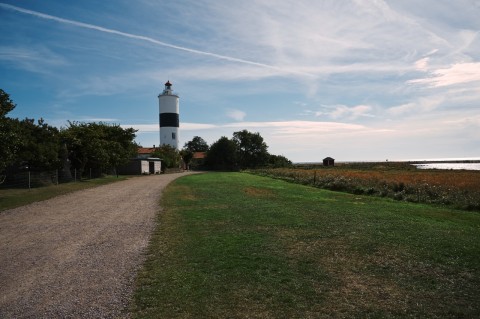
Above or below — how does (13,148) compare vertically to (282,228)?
above

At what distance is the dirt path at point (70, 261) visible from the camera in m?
5.63

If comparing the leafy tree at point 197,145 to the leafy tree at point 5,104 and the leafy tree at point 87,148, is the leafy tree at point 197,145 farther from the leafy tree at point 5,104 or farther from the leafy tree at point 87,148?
the leafy tree at point 5,104

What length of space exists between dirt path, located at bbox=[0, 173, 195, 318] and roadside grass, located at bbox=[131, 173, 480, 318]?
0.49m

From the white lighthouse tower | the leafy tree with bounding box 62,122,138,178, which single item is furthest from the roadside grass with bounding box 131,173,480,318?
the white lighthouse tower

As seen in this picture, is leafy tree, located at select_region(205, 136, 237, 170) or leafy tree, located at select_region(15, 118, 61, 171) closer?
leafy tree, located at select_region(15, 118, 61, 171)

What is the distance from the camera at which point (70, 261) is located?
8.13m

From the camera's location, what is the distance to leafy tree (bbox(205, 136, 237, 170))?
92.4 m

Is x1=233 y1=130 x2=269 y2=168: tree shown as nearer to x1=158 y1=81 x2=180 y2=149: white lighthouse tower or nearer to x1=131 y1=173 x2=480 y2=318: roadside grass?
x1=158 y1=81 x2=180 y2=149: white lighthouse tower

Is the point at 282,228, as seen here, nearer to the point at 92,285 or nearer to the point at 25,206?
the point at 92,285

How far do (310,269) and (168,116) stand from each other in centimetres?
7287

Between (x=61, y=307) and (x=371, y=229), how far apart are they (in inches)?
364

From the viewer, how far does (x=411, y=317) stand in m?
5.26

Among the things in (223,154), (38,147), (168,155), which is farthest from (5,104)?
(223,154)

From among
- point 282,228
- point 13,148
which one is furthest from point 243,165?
point 282,228
